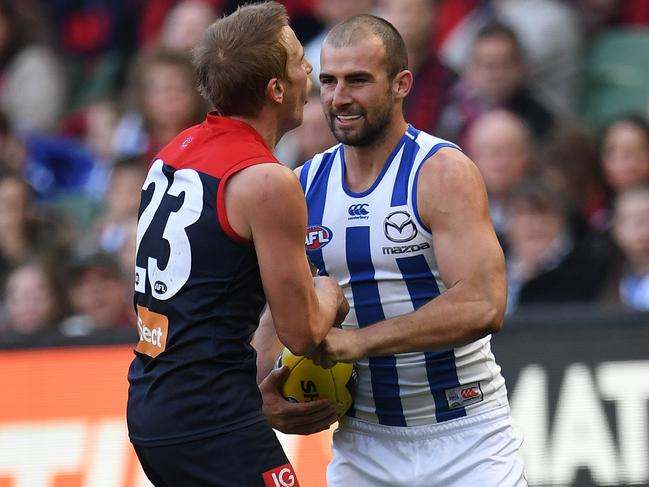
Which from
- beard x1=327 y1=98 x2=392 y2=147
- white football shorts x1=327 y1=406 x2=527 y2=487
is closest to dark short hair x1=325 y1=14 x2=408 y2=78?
beard x1=327 y1=98 x2=392 y2=147

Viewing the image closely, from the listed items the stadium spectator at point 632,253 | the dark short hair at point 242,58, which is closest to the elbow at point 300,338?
the dark short hair at point 242,58

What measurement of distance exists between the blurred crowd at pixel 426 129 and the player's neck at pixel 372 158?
2553 millimetres

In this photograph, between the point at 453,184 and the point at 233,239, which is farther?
the point at 453,184

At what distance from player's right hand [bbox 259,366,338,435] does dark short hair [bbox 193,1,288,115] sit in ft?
3.35

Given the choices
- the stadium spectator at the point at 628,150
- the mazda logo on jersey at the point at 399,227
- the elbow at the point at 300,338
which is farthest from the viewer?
the stadium spectator at the point at 628,150

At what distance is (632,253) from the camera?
7.11 meters

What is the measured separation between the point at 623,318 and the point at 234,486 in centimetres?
283

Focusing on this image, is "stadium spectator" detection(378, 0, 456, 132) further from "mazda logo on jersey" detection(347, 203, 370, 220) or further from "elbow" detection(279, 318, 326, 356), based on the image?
"elbow" detection(279, 318, 326, 356)

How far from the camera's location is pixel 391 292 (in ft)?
14.6

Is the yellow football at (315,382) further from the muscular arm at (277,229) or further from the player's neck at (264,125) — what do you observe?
the player's neck at (264,125)

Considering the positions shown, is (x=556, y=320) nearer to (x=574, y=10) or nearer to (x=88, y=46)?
(x=574, y=10)

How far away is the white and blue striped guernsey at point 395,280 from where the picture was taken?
14.4 ft

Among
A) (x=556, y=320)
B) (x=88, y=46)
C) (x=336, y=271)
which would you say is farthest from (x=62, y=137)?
(x=336, y=271)

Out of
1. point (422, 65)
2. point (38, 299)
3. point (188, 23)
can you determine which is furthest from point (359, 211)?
point (188, 23)
